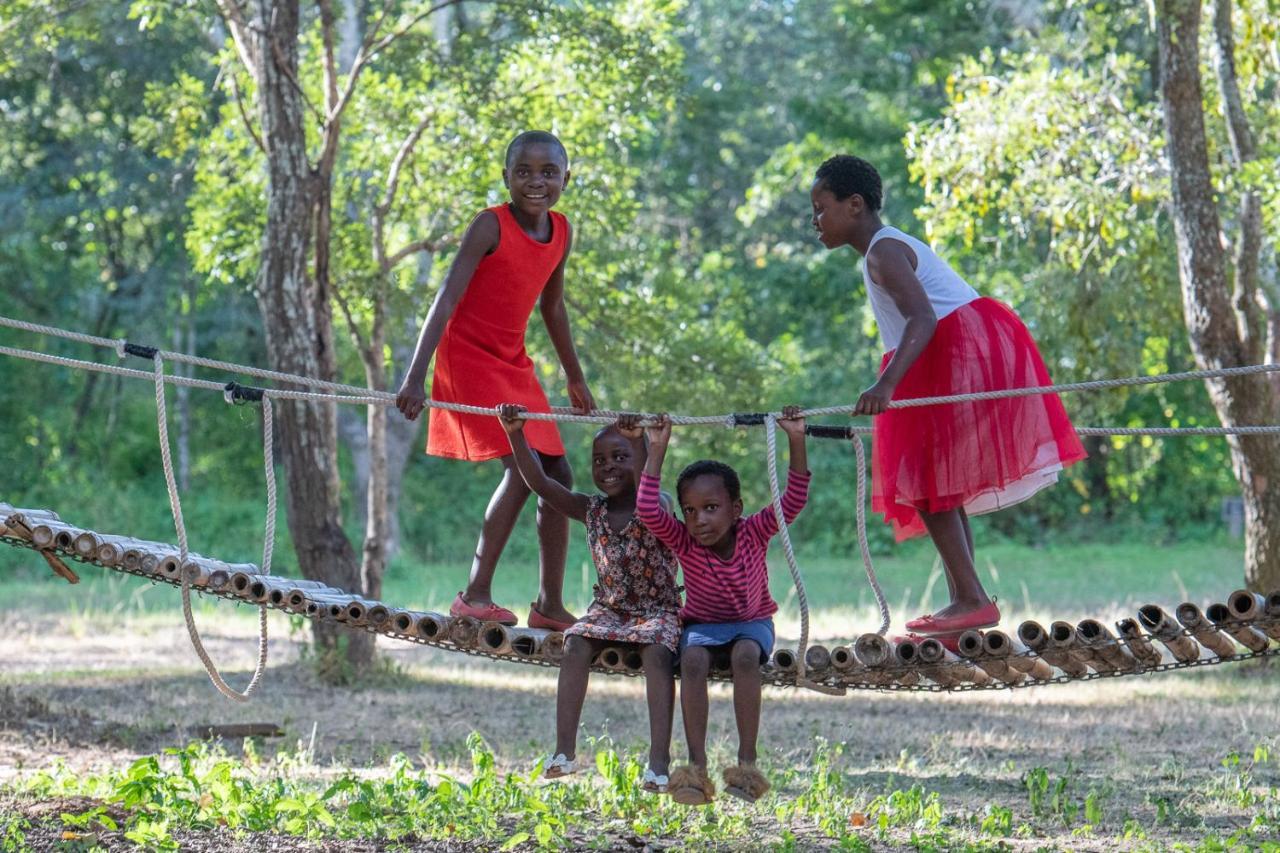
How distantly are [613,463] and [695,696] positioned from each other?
732mm

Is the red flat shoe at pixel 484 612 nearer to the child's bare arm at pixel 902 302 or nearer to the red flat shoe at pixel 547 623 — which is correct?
the red flat shoe at pixel 547 623

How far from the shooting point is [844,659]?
4.51 m

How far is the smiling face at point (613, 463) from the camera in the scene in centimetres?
471

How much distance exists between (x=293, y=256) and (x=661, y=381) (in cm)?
279

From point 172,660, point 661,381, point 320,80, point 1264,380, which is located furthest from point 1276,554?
point 172,660

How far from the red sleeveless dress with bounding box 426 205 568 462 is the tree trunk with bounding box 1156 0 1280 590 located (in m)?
4.08

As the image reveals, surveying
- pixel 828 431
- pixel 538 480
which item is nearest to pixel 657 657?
pixel 538 480

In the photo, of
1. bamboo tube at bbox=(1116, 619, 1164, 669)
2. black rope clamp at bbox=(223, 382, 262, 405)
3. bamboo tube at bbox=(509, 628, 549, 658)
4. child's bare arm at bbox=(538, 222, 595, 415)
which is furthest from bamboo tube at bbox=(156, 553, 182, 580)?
bamboo tube at bbox=(1116, 619, 1164, 669)

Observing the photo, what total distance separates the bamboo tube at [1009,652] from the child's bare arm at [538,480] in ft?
3.86

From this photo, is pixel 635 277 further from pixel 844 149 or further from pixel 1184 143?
pixel 844 149

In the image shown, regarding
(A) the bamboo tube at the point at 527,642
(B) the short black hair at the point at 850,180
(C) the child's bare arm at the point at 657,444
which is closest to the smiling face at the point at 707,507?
(C) the child's bare arm at the point at 657,444

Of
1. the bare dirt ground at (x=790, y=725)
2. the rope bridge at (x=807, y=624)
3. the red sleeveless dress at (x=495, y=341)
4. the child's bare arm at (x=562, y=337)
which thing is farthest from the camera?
the bare dirt ground at (x=790, y=725)

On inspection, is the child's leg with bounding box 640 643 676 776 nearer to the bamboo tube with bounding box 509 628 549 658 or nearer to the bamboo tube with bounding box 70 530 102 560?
the bamboo tube with bounding box 509 628 549 658

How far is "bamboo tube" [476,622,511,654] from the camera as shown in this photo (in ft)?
15.4
